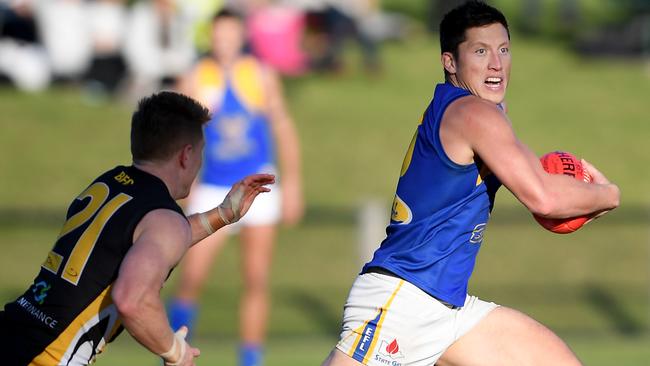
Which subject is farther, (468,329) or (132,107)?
(132,107)

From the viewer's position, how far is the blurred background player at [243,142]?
9.19 metres

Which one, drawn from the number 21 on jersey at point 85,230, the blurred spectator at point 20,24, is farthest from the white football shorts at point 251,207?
the blurred spectator at point 20,24

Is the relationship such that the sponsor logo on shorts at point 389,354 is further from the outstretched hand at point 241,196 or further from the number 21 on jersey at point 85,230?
the number 21 on jersey at point 85,230

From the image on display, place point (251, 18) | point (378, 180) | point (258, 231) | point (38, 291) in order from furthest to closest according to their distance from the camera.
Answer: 1. point (251, 18)
2. point (378, 180)
3. point (258, 231)
4. point (38, 291)

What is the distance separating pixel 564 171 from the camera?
5211mm

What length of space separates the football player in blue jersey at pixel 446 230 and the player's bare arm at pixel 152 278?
38.6 inches

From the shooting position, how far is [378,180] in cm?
1756

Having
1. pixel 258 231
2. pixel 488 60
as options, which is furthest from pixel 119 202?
pixel 258 231

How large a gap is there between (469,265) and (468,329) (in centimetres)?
29

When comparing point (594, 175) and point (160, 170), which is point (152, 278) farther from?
point (594, 175)

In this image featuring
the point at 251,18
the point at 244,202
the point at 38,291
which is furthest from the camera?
the point at 251,18

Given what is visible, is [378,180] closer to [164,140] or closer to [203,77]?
[203,77]

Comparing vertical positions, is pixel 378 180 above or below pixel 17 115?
below

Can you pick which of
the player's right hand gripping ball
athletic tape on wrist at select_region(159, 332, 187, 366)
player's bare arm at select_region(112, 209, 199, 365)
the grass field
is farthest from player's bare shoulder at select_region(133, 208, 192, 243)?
the grass field
